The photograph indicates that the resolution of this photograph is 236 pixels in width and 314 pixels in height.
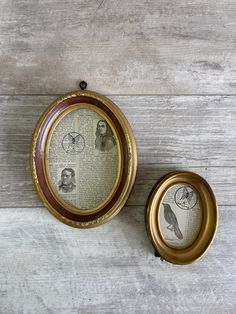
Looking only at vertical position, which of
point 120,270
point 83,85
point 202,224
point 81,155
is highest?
point 83,85

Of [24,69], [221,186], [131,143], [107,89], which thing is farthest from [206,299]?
[24,69]

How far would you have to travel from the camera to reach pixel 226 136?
0.77m

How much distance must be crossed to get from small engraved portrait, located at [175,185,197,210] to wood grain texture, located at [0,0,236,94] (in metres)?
0.19

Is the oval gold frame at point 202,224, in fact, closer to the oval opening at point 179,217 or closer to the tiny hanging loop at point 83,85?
the oval opening at point 179,217

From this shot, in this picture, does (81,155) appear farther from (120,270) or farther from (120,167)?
(120,270)

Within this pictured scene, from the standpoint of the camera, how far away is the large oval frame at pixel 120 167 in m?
0.70

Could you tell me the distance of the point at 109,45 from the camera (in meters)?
0.77

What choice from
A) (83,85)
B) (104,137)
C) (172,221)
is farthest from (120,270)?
(83,85)

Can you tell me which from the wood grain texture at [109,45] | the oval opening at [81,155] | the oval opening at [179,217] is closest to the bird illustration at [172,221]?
the oval opening at [179,217]

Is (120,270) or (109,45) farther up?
(109,45)

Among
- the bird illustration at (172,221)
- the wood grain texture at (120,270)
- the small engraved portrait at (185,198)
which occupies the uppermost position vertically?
the small engraved portrait at (185,198)

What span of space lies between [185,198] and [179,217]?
4 centimetres

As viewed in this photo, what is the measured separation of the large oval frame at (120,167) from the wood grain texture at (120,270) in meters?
0.06

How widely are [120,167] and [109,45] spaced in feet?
0.78
